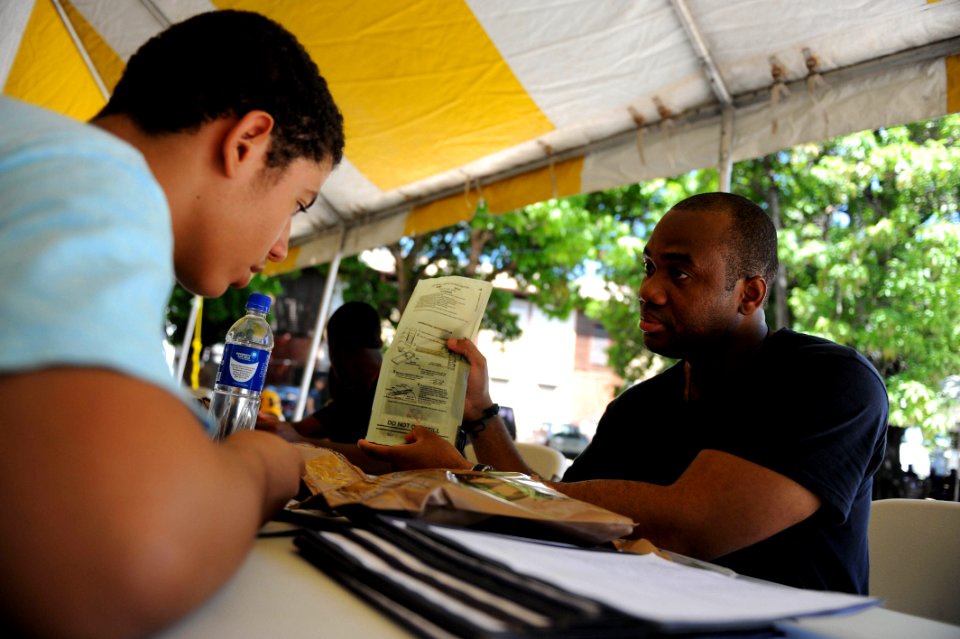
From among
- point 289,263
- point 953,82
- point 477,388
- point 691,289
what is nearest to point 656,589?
point 477,388

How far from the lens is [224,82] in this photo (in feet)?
2.79

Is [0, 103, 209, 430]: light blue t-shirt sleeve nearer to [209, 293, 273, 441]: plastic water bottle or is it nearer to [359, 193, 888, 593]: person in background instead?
[359, 193, 888, 593]: person in background

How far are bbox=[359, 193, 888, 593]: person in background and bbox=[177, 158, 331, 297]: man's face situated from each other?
0.51m

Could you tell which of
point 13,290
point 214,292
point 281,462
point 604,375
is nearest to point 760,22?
point 214,292

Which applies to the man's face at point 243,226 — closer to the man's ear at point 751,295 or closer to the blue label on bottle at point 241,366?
the blue label on bottle at point 241,366

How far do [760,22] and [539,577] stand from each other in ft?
8.93

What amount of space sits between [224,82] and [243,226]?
0.55 ft

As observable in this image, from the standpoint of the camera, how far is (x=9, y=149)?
57cm

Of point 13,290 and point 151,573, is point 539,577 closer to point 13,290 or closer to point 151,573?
point 151,573

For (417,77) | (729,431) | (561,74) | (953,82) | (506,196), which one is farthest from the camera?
(506,196)

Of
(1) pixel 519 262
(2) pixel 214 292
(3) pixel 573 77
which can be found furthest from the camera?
(1) pixel 519 262

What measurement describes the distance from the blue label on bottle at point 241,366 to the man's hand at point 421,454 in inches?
22.0

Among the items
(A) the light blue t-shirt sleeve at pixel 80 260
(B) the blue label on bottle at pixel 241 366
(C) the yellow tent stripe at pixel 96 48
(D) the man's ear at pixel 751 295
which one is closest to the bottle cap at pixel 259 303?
(B) the blue label on bottle at pixel 241 366

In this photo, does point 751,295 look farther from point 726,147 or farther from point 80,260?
point 80,260
